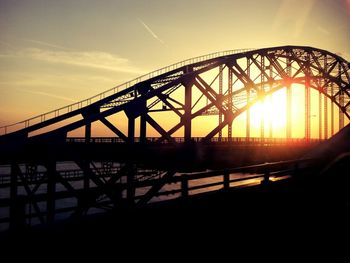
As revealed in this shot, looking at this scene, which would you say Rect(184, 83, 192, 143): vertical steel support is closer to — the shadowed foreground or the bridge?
the bridge

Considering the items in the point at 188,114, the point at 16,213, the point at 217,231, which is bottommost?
→ the point at 217,231

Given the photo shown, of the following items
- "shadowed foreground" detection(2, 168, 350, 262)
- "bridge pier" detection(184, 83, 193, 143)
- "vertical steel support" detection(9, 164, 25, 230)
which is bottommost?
"shadowed foreground" detection(2, 168, 350, 262)

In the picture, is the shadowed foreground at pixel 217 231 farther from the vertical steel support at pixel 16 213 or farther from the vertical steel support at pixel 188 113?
the vertical steel support at pixel 188 113

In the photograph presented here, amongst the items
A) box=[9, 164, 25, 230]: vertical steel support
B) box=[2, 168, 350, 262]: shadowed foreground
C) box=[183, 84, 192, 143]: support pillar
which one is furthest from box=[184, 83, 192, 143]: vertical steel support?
box=[9, 164, 25, 230]: vertical steel support

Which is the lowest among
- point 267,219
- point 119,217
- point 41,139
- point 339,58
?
point 267,219

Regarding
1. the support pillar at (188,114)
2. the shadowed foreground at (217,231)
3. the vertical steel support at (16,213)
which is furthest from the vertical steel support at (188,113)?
the vertical steel support at (16,213)

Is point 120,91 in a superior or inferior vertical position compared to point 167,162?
superior

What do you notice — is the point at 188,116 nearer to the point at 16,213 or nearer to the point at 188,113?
the point at 188,113

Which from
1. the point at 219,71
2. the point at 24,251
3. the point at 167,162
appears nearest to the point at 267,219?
the point at 24,251

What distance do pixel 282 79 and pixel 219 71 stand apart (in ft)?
33.5

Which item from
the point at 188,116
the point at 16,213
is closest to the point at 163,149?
the point at 188,116

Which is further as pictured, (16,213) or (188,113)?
(188,113)

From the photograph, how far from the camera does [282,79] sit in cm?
3609

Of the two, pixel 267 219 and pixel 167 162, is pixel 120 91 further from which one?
pixel 267 219
